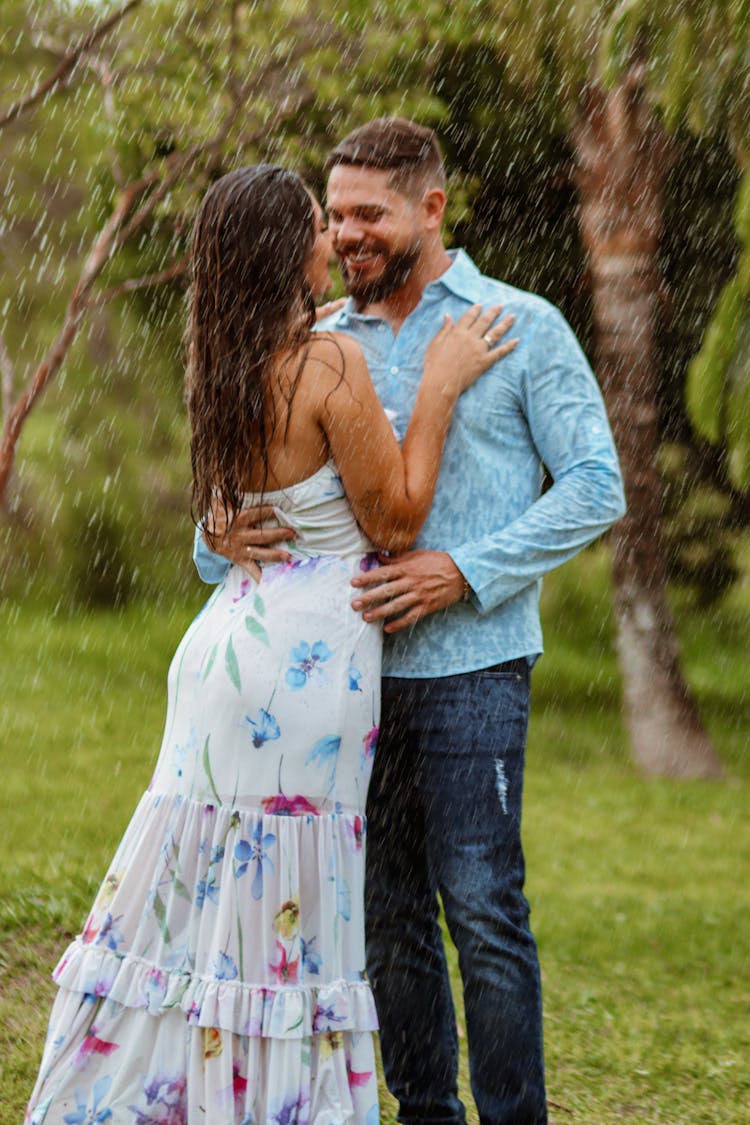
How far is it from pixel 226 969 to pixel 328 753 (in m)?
0.40

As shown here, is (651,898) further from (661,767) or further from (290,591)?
(290,591)

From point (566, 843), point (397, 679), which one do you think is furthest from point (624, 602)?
point (397, 679)

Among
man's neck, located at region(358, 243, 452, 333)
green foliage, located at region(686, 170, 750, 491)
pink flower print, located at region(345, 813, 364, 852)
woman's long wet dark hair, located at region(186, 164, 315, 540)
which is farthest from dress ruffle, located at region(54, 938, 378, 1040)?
green foliage, located at region(686, 170, 750, 491)

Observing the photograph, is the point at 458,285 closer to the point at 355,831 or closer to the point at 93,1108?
the point at 355,831

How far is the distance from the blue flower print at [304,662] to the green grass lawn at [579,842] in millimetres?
1410

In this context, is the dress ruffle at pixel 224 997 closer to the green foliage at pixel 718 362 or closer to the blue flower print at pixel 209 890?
the blue flower print at pixel 209 890

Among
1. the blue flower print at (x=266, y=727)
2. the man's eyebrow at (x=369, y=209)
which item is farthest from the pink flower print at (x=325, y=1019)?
the man's eyebrow at (x=369, y=209)

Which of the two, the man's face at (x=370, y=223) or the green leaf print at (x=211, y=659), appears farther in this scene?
the man's face at (x=370, y=223)

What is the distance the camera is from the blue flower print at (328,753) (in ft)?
8.41

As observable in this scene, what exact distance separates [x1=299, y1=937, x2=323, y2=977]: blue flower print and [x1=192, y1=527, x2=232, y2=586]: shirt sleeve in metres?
0.73

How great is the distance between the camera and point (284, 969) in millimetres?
2506

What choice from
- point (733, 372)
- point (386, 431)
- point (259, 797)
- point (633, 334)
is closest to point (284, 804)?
point (259, 797)

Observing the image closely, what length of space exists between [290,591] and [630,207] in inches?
256

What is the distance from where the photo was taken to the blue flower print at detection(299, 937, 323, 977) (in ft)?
8.31
